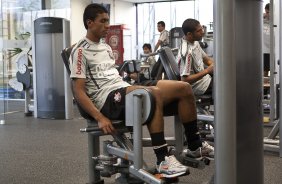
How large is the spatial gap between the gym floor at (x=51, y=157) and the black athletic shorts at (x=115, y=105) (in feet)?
2.03

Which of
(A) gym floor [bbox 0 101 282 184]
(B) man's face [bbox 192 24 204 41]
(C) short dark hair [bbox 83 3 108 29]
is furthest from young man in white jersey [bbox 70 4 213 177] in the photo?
(B) man's face [bbox 192 24 204 41]

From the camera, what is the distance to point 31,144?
3.87 meters

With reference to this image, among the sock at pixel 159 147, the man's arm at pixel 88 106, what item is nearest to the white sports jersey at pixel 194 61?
the man's arm at pixel 88 106

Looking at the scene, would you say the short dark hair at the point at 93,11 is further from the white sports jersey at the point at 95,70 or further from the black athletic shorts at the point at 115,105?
the black athletic shorts at the point at 115,105

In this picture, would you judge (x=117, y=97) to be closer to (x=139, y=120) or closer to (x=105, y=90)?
(x=105, y=90)

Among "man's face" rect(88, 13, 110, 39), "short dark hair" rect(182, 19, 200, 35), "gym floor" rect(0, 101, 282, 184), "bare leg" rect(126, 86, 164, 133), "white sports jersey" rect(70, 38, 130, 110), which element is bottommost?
"gym floor" rect(0, 101, 282, 184)

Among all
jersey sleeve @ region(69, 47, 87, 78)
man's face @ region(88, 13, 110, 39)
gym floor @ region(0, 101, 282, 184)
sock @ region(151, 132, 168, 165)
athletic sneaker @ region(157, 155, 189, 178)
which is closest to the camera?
athletic sneaker @ region(157, 155, 189, 178)

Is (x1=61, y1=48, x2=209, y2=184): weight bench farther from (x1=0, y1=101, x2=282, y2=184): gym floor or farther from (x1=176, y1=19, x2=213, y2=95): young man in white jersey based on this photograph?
(x1=176, y1=19, x2=213, y2=95): young man in white jersey

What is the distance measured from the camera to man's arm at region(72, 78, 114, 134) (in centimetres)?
200

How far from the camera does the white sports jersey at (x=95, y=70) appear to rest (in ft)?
7.10

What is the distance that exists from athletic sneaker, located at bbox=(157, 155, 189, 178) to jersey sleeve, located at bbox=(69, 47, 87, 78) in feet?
2.37

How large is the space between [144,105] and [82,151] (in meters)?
1.76

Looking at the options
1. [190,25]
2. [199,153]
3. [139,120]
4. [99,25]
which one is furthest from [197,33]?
[139,120]

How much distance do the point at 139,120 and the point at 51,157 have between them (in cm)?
167
